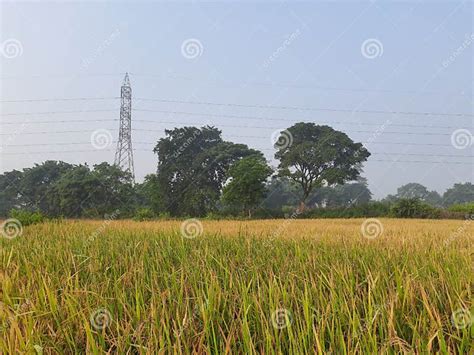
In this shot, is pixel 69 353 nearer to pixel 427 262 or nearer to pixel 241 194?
pixel 427 262

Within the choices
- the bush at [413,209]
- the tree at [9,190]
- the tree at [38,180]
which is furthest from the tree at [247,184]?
the tree at [9,190]

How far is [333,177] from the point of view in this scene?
3712 cm

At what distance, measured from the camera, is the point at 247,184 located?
105 ft

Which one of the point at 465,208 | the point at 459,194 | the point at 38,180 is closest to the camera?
the point at 465,208

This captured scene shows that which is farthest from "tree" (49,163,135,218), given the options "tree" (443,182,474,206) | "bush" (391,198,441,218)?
"tree" (443,182,474,206)

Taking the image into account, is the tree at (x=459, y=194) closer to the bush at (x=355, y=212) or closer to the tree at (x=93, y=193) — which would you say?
the bush at (x=355, y=212)

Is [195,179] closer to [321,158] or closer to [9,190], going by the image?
[321,158]

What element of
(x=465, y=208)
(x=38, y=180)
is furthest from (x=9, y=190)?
(x=465, y=208)

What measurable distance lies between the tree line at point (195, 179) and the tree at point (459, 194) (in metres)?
55.5

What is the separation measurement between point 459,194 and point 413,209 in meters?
65.1

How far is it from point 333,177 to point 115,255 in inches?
1364

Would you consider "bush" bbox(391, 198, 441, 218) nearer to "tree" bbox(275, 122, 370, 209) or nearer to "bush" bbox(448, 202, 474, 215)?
"bush" bbox(448, 202, 474, 215)

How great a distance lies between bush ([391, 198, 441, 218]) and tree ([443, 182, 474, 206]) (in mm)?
60567

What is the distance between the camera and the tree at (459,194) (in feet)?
262
